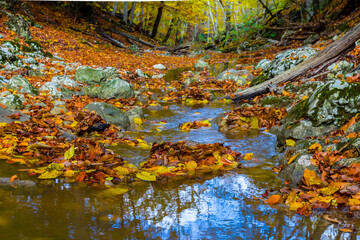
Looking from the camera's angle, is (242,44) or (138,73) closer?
(138,73)

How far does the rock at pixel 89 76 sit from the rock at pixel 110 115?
3617 mm

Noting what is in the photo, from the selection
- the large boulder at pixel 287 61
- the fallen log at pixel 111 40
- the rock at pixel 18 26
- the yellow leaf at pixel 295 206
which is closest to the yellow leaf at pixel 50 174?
the yellow leaf at pixel 295 206

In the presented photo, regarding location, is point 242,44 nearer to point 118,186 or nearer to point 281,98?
point 281,98

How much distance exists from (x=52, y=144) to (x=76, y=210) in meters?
1.63

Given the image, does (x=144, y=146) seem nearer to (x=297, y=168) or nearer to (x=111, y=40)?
(x=297, y=168)

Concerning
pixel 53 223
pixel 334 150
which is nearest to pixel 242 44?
pixel 334 150

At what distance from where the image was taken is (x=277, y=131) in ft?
14.6

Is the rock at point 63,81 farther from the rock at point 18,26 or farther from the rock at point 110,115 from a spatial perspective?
the rock at point 18,26

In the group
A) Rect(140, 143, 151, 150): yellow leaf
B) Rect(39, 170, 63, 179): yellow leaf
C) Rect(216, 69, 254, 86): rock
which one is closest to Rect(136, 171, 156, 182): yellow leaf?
Rect(39, 170, 63, 179): yellow leaf

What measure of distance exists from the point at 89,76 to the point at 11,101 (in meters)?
3.75

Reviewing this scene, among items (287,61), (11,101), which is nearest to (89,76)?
(11,101)

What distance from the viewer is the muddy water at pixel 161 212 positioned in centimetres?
178

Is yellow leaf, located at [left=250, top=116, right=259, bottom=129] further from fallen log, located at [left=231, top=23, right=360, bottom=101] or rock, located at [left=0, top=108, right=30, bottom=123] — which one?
rock, located at [left=0, top=108, right=30, bottom=123]

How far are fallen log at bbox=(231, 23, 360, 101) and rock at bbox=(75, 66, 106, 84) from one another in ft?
14.7
